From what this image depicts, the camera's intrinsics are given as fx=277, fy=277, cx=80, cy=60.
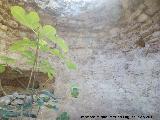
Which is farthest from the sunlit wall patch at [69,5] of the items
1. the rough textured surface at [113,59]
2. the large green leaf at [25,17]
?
the large green leaf at [25,17]

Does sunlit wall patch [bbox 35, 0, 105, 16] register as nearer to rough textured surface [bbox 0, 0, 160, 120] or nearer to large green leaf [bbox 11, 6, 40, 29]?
rough textured surface [bbox 0, 0, 160, 120]

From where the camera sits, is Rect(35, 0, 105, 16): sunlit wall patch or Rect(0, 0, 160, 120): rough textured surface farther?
Rect(35, 0, 105, 16): sunlit wall patch

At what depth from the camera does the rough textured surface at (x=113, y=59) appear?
2.63 meters

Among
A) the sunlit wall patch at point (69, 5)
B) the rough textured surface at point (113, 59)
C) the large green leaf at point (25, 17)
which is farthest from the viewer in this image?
the sunlit wall patch at point (69, 5)

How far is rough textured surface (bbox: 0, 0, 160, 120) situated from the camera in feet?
8.62

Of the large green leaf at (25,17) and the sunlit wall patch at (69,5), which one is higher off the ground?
the sunlit wall patch at (69,5)

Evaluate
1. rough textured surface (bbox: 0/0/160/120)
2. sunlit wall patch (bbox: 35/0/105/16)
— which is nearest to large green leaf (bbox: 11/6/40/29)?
rough textured surface (bbox: 0/0/160/120)

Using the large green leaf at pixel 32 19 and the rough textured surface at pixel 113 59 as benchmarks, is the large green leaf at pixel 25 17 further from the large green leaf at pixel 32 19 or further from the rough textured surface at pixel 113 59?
the rough textured surface at pixel 113 59

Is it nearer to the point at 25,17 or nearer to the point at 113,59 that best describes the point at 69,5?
the point at 113,59

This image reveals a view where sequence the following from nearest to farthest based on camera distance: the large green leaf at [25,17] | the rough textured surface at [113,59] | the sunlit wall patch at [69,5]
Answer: the large green leaf at [25,17] < the rough textured surface at [113,59] < the sunlit wall patch at [69,5]

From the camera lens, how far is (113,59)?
305 cm

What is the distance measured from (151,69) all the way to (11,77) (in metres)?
1.48

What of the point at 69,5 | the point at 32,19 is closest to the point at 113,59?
the point at 69,5

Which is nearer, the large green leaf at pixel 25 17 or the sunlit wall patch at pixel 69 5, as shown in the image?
the large green leaf at pixel 25 17
